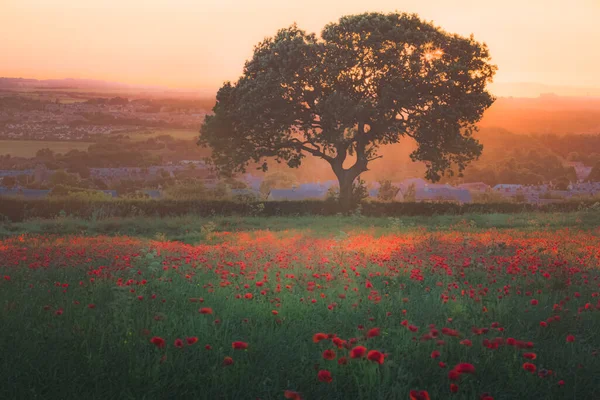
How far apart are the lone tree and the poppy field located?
2729cm

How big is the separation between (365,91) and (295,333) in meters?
33.0

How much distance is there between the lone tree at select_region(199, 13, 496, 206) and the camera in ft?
118

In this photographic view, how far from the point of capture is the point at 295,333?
568cm

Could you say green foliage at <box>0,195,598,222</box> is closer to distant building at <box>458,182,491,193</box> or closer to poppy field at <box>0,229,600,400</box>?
poppy field at <box>0,229,600,400</box>

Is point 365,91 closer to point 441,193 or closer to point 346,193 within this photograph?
point 346,193

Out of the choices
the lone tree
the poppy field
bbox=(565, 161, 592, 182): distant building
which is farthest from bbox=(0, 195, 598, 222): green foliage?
bbox=(565, 161, 592, 182): distant building

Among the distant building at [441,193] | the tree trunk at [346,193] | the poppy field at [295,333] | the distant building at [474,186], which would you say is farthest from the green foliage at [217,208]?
the distant building at [474,186]

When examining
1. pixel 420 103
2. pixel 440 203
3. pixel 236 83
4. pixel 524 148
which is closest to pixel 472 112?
pixel 420 103

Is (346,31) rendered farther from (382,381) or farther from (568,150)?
(568,150)

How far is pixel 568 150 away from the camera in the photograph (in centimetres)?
7512

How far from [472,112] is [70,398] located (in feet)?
119

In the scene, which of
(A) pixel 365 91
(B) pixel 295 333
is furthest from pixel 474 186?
(B) pixel 295 333

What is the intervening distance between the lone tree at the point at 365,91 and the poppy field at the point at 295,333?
27291 mm

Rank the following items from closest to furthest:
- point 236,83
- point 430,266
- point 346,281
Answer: point 346,281, point 430,266, point 236,83
